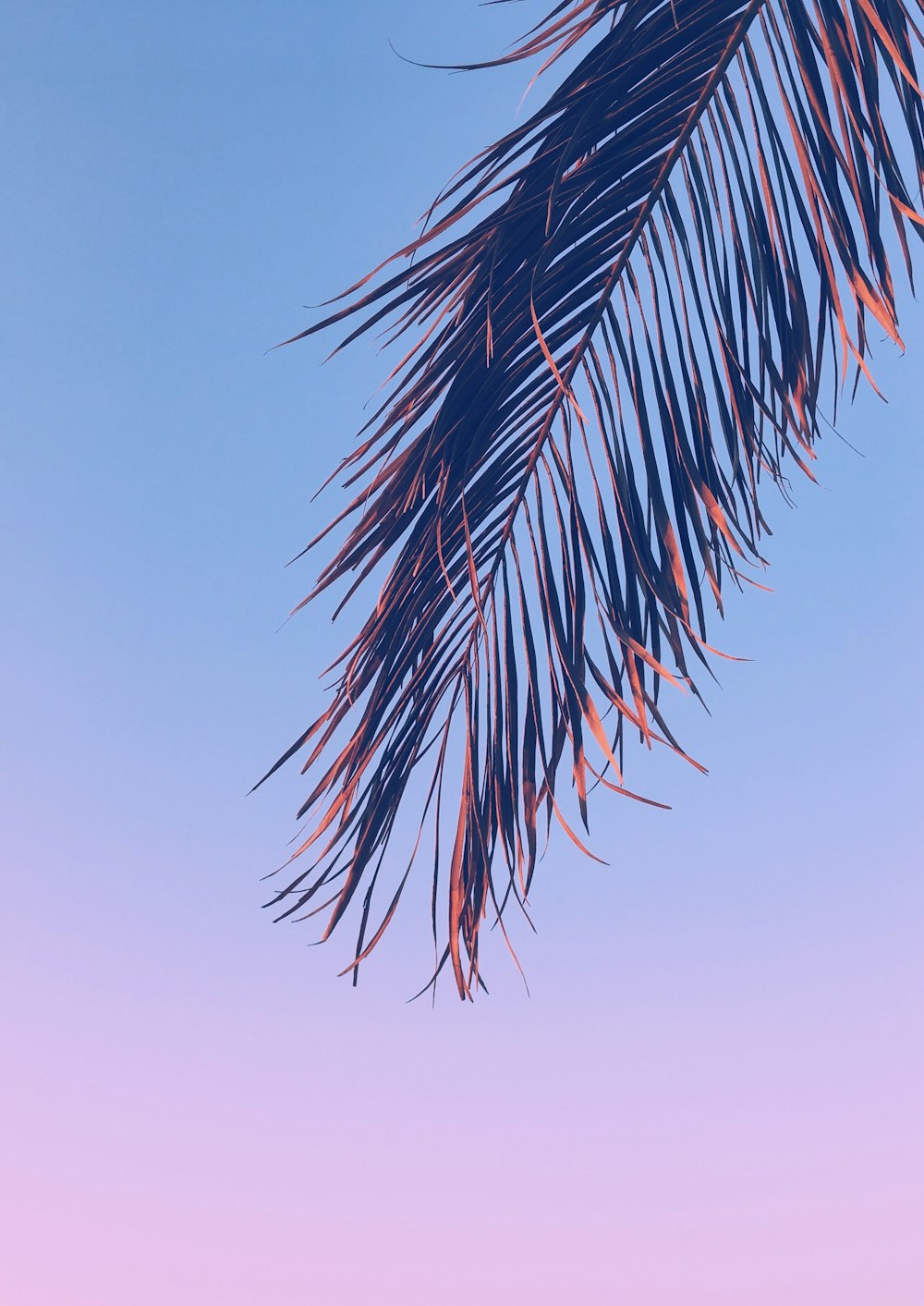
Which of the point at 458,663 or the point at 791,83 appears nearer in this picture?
the point at 791,83

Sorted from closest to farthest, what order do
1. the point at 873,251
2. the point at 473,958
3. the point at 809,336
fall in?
the point at 873,251 < the point at 809,336 < the point at 473,958

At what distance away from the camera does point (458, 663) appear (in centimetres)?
157

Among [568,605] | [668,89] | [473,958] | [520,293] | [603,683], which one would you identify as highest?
[668,89]

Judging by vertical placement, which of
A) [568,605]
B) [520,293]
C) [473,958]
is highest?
[520,293]

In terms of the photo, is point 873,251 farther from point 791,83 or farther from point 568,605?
point 568,605

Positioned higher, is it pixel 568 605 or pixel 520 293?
pixel 520 293

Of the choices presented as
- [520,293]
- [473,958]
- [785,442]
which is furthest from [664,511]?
[473,958]

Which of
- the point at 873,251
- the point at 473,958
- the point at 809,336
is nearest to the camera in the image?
the point at 873,251

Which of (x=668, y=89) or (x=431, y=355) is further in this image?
(x=431, y=355)

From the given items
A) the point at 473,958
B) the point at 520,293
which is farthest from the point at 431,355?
the point at 473,958

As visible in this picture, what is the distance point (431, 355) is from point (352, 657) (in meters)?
0.38

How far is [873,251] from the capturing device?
4.03 ft

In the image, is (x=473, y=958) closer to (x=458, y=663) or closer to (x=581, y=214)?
(x=458, y=663)

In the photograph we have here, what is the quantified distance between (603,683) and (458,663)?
270 mm
